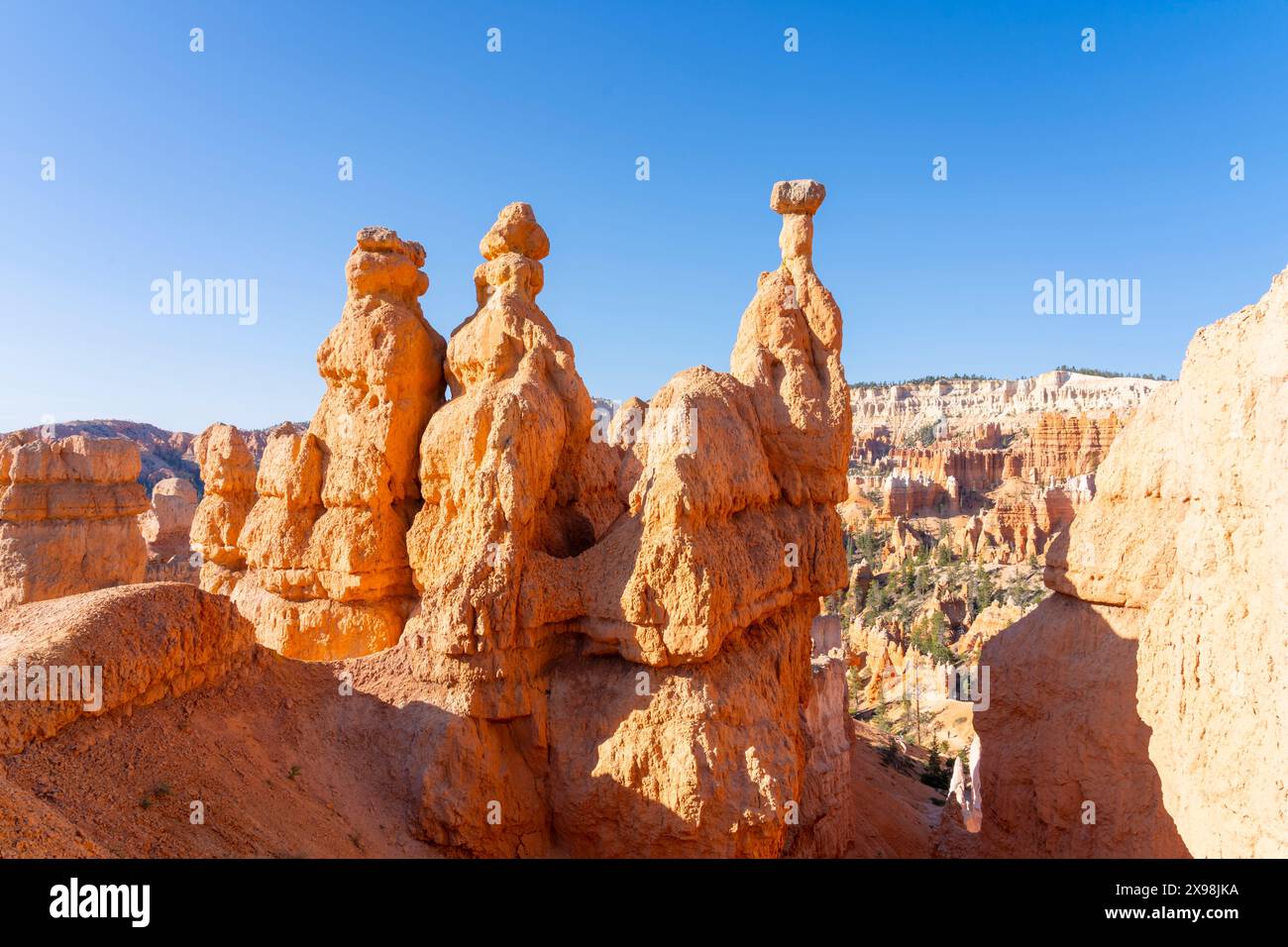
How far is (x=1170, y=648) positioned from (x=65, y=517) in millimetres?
20277

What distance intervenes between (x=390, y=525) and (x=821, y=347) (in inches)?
309

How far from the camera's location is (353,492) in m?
12.3

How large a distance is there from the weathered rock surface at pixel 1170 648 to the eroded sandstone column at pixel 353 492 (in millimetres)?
9804

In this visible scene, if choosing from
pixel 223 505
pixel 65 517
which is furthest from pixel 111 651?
pixel 65 517

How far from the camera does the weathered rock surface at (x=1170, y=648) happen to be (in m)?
6.34

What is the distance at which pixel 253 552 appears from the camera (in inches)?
510

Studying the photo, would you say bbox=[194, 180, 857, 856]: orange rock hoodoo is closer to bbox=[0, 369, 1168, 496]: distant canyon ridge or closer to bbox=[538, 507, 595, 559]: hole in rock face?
bbox=[538, 507, 595, 559]: hole in rock face

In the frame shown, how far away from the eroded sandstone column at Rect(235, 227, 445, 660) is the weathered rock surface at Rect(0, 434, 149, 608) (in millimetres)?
6262

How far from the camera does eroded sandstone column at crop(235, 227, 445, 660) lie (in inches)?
488

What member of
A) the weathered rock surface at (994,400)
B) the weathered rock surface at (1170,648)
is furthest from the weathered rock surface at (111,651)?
the weathered rock surface at (994,400)

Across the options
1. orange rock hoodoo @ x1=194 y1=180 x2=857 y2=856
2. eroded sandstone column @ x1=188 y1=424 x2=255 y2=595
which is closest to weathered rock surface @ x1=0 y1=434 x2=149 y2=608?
eroded sandstone column @ x1=188 y1=424 x2=255 y2=595

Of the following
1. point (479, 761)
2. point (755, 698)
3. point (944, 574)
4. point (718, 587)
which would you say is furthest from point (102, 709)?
point (944, 574)

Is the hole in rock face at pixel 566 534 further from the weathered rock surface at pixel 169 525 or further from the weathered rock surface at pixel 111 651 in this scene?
the weathered rock surface at pixel 169 525

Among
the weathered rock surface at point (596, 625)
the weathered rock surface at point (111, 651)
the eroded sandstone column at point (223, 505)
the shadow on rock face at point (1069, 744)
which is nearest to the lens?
the weathered rock surface at point (111, 651)
